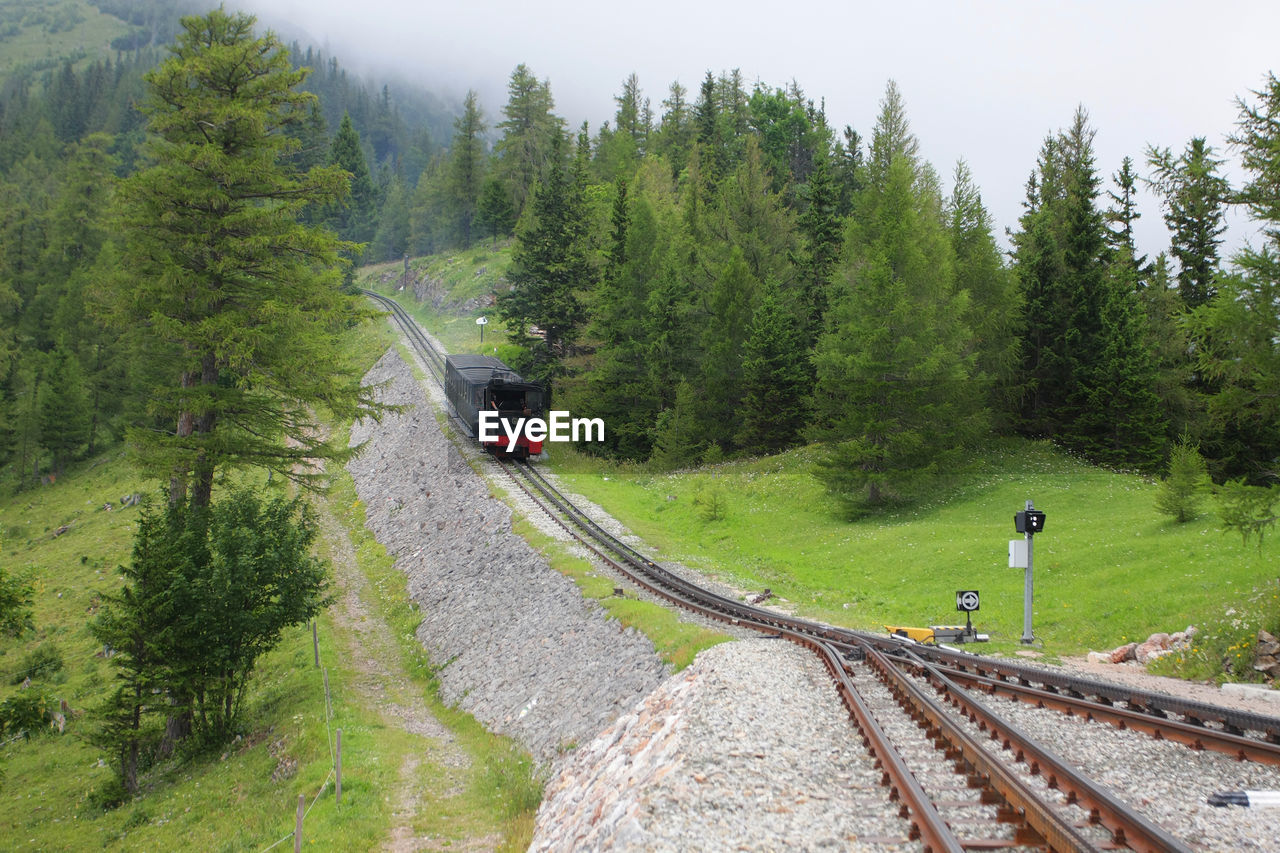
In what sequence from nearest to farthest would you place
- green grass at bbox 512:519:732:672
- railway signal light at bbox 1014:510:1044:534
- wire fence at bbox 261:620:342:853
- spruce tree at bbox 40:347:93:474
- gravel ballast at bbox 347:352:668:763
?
1. wire fence at bbox 261:620:342:853
2. green grass at bbox 512:519:732:672
3. gravel ballast at bbox 347:352:668:763
4. railway signal light at bbox 1014:510:1044:534
5. spruce tree at bbox 40:347:93:474

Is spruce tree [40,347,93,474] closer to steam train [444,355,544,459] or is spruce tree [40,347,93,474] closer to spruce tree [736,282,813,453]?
steam train [444,355,544,459]

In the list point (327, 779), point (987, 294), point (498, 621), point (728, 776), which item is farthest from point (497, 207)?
point (728, 776)

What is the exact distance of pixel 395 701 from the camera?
61.8 ft

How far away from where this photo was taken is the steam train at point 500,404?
3522 cm

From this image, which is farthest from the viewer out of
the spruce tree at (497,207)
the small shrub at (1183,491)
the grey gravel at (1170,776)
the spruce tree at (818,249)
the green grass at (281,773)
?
the spruce tree at (497,207)

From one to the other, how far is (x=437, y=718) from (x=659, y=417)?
24871 mm

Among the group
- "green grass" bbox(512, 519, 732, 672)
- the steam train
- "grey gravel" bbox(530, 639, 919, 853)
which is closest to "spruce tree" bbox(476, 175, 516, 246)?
the steam train

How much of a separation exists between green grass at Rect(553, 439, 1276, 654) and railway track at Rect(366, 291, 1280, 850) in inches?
191

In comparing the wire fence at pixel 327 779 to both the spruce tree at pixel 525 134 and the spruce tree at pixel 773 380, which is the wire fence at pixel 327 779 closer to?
the spruce tree at pixel 773 380

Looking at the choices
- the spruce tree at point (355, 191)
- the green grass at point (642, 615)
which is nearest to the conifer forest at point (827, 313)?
the green grass at point (642, 615)

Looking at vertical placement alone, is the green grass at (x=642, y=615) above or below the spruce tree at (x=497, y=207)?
below

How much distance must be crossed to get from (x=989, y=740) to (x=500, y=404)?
28.7 metres

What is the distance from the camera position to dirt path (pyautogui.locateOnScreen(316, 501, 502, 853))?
12.1 metres

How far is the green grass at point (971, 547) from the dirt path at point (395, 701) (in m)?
8.75
